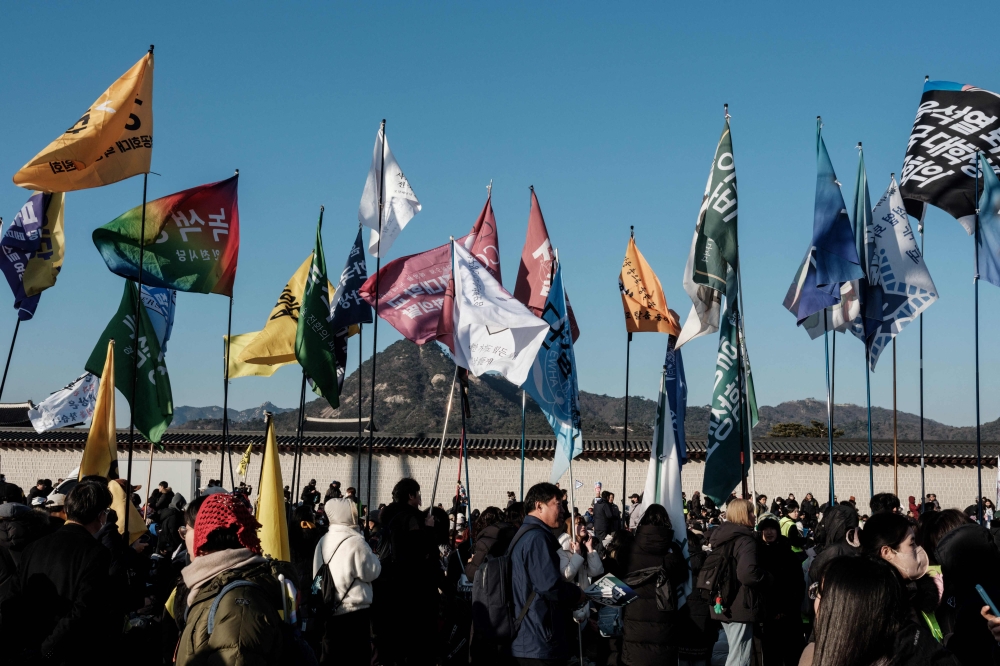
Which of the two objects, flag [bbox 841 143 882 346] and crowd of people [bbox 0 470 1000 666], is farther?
flag [bbox 841 143 882 346]

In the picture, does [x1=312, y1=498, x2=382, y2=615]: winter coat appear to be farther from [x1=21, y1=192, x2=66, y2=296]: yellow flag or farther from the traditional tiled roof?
the traditional tiled roof

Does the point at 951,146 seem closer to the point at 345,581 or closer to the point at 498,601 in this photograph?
the point at 498,601

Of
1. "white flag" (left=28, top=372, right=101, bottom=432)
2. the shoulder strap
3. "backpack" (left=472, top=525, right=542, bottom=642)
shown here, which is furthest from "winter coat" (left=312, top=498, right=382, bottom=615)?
"white flag" (left=28, top=372, right=101, bottom=432)

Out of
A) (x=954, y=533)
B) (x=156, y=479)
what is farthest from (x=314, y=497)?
(x=954, y=533)

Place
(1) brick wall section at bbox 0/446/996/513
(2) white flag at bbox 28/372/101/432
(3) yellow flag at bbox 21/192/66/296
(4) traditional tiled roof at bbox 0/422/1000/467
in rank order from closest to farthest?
(3) yellow flag at bbox 21/192/66/296 → (2) white flag at bbox 28/372/101/432 → (1) brick wall section at bbox 0/446/996/513 → (4) traditional tiled roof at bbox 0/422/1000/467

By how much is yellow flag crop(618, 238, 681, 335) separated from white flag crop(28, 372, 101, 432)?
8.94 m

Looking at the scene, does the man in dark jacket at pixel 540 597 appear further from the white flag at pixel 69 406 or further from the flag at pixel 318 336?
the white flag at pixel 69 406

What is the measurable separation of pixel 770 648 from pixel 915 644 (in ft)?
19.6

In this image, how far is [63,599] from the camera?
5117mm

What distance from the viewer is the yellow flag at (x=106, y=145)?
823cm

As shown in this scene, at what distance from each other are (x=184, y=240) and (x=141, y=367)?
300cm

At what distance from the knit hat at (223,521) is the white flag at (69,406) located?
13.1 m

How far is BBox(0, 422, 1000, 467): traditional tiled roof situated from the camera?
1246 inches

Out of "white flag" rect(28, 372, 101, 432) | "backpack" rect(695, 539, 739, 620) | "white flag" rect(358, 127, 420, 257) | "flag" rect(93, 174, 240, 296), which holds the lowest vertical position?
"backpack" rect(695, 539, 739, 620)
